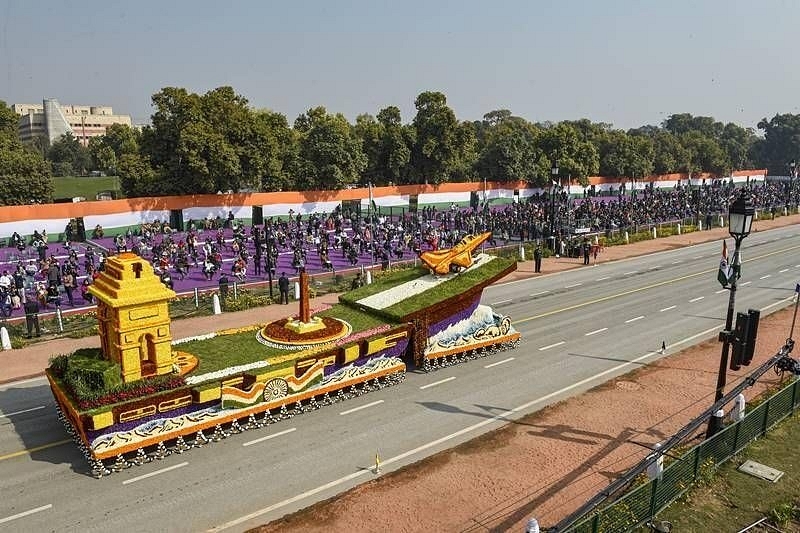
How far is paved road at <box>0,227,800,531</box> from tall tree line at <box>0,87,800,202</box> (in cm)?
3318

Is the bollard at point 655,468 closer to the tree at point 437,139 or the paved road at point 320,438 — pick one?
the paved road at point 320,438

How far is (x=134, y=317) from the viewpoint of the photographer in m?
13.0

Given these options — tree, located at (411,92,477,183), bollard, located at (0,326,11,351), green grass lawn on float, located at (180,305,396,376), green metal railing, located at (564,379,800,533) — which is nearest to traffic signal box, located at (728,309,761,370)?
green metal railing, located at (564,379,800,533)

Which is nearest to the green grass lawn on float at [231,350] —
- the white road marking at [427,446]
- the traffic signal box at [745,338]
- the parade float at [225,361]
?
the parade float at [225,361]

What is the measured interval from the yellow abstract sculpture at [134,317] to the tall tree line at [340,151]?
36538 millimetres

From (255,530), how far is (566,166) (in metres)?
70.5

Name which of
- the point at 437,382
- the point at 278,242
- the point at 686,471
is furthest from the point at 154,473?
the point at 278,242

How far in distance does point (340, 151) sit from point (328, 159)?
1426mm

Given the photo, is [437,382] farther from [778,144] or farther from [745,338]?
[778,144]

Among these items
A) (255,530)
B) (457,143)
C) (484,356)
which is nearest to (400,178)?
(457,143)

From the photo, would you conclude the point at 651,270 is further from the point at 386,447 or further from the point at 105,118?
the point at 105,118

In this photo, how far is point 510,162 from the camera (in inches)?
2844

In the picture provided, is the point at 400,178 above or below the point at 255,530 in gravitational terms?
above

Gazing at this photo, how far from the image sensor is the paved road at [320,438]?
37.2 ft
